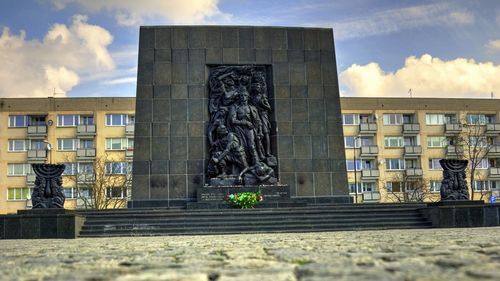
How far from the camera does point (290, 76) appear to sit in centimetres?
2875

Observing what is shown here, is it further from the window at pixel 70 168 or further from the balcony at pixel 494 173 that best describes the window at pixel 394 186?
the window at pixel 70 168

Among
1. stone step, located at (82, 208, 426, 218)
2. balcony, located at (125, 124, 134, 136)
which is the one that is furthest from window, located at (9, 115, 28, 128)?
stone step, located at (82, 208, 426, 218)

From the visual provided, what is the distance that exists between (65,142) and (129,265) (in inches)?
2349

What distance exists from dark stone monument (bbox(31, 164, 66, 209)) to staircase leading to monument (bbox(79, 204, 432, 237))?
121cm

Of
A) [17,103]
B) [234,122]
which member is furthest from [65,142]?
[234,122]

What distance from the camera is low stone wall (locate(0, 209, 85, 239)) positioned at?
64.7 feet

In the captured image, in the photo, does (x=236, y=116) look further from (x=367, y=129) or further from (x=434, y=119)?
(x=434, y=119)

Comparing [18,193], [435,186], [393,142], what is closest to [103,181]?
[18,193]

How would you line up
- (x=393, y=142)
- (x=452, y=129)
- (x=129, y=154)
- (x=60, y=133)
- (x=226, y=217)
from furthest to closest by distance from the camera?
(x=393, y=142) → (x=452, y=129) → (x=60, y=133) → (x=129, y=154) → (x=226, y=217)

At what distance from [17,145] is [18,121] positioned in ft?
7.74

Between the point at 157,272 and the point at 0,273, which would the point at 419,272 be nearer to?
the point at 157,272

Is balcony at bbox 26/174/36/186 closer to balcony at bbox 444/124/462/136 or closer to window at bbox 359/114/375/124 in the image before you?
window at bbox 359/114/375/124

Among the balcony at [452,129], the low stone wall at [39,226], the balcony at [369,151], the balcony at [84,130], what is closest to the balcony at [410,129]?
the balcony at [452,129]

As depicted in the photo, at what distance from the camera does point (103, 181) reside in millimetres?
50031
